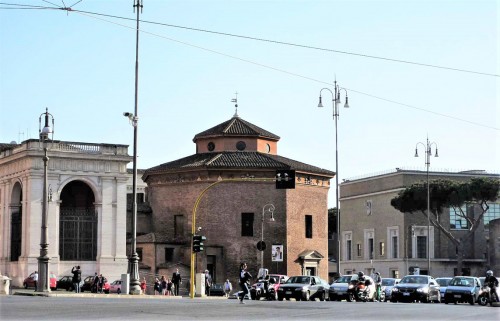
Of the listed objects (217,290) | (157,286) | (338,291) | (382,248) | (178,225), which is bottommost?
(217,290)

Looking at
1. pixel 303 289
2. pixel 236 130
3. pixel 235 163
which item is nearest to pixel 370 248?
pixel 236 130

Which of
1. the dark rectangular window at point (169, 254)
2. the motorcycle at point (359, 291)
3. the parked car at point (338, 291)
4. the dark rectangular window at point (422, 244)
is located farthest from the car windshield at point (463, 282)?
the dark rectangular window at point (422, 244)

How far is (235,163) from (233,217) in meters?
3.84

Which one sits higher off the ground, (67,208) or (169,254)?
A: (67,208)

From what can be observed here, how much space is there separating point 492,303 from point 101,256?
34.6 metres

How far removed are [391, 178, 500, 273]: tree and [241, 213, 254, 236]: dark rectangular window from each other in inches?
933

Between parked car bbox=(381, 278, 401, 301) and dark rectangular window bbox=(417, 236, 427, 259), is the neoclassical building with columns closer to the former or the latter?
parked car bbox=(381, 278, 401, 301)

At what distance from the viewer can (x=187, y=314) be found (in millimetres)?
27562

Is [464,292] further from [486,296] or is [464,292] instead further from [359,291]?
[359,291]

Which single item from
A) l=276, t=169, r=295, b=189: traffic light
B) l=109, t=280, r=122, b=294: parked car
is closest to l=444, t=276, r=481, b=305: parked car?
l=276, t=169, r=295, b=189: traffic light

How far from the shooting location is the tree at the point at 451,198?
89.9 m

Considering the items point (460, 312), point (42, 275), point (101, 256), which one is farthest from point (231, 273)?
point (460, 312)

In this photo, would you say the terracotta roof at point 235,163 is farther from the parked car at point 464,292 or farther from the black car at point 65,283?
the parked car at point 464,292

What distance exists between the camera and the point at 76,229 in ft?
221
